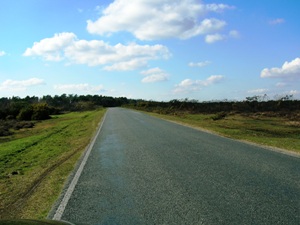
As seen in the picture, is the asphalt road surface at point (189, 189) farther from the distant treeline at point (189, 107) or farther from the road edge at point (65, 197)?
the distant treeline at point (189, 107)

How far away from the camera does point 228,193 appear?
22.3ft

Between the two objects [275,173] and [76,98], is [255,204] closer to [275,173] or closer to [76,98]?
[275,173]

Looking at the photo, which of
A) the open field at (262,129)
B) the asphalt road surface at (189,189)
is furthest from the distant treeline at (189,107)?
the asphalt road surface at (189,189)

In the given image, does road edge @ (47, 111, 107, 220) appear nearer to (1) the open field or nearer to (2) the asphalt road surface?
(2) the asphalt road surface

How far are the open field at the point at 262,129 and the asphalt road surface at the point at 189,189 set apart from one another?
3988mm

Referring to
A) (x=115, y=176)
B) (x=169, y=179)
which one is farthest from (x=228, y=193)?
(x=115, y=176)

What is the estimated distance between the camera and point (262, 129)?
27.0 metres

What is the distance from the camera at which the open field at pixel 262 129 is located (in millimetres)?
16070

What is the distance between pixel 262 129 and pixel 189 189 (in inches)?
841

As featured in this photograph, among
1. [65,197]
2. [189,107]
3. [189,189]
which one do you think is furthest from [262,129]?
[189,107]

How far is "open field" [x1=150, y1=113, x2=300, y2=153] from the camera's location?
16.1 m

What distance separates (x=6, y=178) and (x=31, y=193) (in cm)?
307

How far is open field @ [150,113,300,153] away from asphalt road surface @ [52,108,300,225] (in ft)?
13.1

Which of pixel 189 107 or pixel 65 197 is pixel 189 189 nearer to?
pixel 65 197
